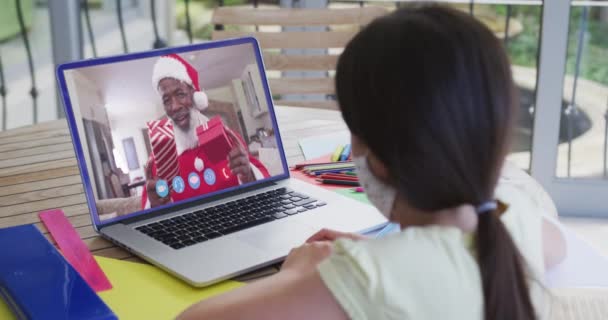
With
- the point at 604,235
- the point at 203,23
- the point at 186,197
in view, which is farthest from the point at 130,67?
the point at 203,23

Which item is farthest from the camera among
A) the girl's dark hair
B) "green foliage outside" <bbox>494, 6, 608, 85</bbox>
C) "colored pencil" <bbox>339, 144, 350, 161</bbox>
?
"green foliage outside" <bbox>494, 6, 608, 85</bbox>

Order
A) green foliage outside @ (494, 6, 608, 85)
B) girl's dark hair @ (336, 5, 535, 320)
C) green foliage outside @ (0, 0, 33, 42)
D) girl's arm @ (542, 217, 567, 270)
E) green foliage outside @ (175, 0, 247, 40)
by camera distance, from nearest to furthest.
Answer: girl's dark hair @ (336, 5, 535, 320) < girl's arm @ (542, 217, 567, 270) < green foliage outside @ (494, 6, 608, 85) < green foliage outside @ (0, 0, 33, 42) < green foliage outside @ (175, 0, 247, 40)

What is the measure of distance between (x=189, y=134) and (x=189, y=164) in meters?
0.05

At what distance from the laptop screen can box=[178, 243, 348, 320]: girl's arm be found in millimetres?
382

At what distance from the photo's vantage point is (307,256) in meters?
0.97

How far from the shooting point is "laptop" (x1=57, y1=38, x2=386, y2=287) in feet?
3.67

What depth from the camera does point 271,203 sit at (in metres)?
1.25

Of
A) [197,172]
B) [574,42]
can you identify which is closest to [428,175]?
[197,172]

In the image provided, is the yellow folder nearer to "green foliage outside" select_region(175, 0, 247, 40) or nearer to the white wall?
the white wall

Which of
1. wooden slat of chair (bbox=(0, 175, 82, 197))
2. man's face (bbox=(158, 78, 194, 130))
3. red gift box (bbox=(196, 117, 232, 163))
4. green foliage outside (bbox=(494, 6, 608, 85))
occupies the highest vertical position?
man's face (bbox=(158, 78, 194, 130))

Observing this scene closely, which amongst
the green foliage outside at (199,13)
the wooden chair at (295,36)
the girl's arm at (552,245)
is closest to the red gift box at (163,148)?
the girl's arm at (552,245)

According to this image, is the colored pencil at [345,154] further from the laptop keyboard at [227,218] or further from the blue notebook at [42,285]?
the blue notebook at [42,285]

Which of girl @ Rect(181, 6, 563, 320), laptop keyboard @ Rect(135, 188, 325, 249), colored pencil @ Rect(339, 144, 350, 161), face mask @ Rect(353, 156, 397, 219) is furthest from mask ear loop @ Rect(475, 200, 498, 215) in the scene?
colored pencil @ Rect(339, 144, 350, 161)

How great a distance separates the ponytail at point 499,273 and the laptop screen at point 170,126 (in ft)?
1.97
